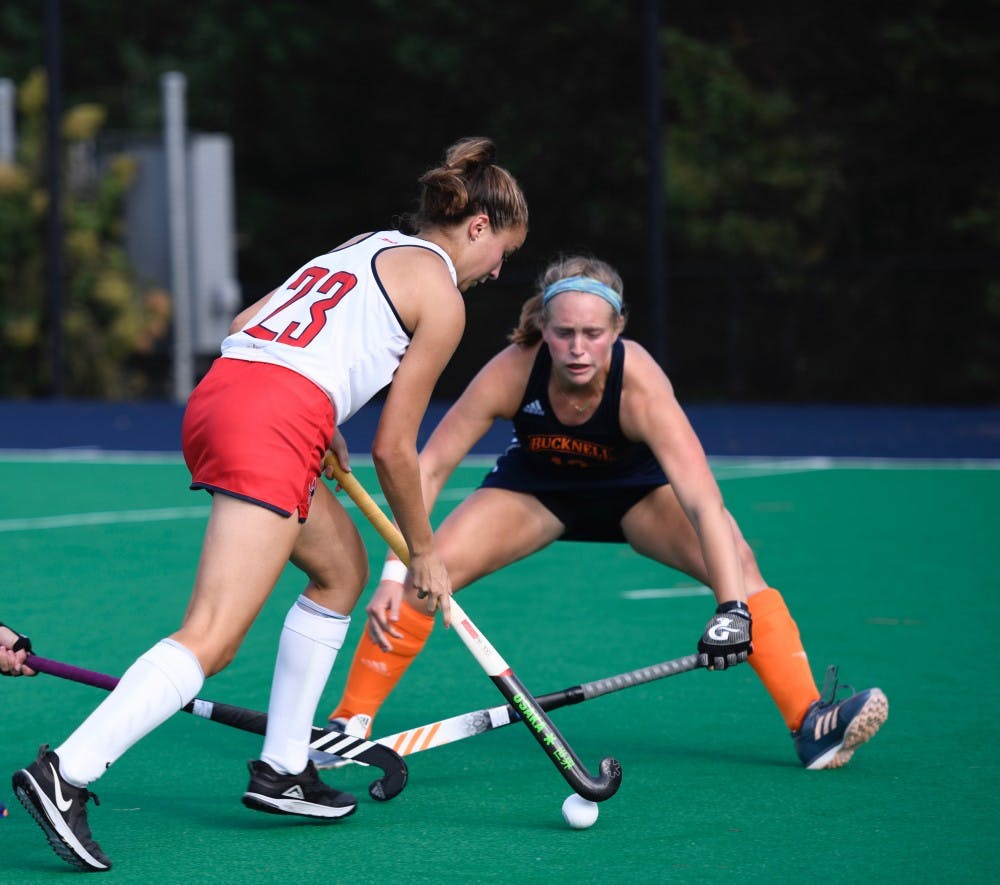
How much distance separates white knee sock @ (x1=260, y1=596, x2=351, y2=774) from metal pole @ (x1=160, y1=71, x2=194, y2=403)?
18612mm

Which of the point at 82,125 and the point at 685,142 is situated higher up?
the point at 82,125

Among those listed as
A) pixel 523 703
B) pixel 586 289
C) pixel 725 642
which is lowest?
pixel 523 703

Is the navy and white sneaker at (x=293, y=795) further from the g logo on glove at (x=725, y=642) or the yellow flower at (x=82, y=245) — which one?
the yellow flower at (x=82, y=245)

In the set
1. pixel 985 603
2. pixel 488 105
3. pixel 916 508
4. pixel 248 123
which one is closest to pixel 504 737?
pixel 985 603

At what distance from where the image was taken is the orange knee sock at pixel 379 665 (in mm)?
5016

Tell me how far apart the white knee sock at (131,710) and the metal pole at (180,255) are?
1919cm

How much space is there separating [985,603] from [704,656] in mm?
3148

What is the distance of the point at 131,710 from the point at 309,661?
0.71 m

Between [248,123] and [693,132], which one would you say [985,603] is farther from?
[248,123]

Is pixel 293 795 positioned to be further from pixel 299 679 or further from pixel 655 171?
pixel 655 171

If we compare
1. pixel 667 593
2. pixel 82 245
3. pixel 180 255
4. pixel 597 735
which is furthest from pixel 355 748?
pixel 82 245

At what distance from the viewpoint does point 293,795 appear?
4379 mm

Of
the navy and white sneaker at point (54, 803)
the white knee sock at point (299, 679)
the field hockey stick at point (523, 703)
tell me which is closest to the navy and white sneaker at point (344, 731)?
the white knee sock at point (299, 679)

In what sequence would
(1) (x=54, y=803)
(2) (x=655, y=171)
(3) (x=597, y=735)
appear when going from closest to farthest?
(1) (x=54, y=803) → (3) (x=597, y=735) → (2) (x=655, y=171)
